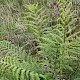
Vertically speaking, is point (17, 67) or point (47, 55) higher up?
→ point (47, 55)

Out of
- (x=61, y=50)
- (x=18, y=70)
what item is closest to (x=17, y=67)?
(x=18, y=70)

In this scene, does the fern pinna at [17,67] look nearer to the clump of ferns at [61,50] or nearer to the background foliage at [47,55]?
the background foliage at [47,55]

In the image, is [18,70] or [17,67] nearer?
[18,70]

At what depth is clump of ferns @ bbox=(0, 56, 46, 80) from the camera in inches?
109

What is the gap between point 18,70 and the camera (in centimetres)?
274

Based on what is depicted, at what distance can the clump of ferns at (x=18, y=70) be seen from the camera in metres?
2.76

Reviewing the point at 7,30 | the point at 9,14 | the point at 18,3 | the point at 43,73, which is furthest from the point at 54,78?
the point at 18,3

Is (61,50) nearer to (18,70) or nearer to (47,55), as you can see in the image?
(47,55)

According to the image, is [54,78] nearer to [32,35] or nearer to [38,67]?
[38,67]

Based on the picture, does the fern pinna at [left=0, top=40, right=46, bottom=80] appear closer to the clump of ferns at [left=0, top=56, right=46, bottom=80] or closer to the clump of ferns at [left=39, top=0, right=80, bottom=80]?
the clump of ferns at [left=0, top=56, right=46, bottom=80]

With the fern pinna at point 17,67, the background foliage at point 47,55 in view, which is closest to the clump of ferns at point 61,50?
the background foliage at point 47,55

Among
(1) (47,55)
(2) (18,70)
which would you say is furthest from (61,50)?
(2) (18,70)

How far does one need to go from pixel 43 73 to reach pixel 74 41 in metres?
0.46

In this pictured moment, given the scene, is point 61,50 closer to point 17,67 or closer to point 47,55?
point 47,55
